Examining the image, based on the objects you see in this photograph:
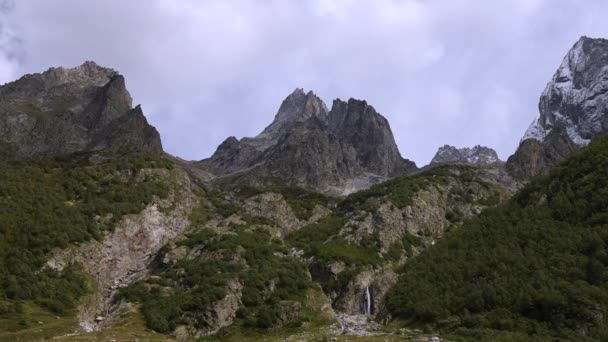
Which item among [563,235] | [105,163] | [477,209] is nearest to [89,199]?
[105,163]

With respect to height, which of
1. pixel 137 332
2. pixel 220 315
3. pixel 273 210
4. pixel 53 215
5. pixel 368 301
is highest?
pixel 273 210

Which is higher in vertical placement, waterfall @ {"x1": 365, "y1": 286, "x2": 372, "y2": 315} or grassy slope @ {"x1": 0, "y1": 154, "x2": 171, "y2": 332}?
grassy slope @ {"x1": 0, "y1": 154, "x2": 171, "y2": 332}

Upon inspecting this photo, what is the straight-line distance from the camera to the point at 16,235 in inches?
3632

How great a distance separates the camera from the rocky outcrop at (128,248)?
88.4 m

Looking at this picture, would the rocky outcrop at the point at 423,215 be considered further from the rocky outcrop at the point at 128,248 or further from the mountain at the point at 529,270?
the rocky outcrop at the point at 128,248

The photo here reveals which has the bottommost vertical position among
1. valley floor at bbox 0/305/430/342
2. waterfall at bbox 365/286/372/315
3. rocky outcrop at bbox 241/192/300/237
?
valley floor at bbox 0/305/430/342

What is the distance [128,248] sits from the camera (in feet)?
351

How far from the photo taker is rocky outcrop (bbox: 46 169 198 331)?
88.4 meters

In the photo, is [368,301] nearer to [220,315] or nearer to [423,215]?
[220,315]

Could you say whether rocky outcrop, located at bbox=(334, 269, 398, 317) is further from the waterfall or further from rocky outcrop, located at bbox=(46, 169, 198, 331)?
rocky outcrop, located at bbox=(46, 169, 198, 331)

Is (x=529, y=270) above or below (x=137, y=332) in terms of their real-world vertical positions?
above

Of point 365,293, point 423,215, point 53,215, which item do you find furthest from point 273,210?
point 53,215

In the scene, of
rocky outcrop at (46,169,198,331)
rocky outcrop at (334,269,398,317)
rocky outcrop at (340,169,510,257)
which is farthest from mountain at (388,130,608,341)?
rocky outcrop at (46,169,198,331)

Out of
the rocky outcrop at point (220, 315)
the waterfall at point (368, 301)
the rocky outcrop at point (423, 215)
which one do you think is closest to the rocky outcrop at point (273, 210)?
the rocky outcrop at point (423, 215)
